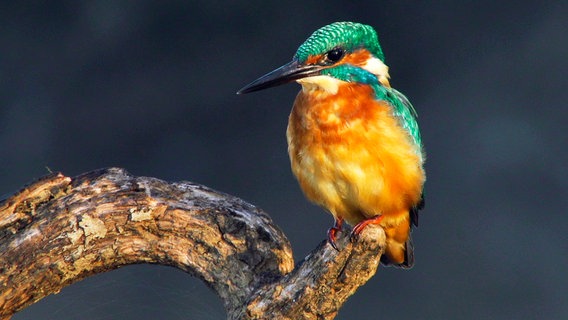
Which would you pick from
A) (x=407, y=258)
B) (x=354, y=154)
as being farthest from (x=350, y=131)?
(x=407, y=258)

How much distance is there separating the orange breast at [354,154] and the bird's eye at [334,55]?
8cm

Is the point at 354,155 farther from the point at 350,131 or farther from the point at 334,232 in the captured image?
the point at 334,232

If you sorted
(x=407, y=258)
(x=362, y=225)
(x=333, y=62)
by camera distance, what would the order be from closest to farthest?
(x=362, y=225) → (x=333, y=62) → (x=407, y=258)

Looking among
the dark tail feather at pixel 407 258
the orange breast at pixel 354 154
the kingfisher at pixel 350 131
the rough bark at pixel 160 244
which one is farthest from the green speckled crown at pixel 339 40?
the dark tail feather at pixel 407 258

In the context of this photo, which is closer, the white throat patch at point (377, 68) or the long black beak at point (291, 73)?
the long black beak at point (291, 73)

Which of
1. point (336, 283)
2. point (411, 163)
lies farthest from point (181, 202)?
point (411, 163)

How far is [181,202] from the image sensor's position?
191 cm

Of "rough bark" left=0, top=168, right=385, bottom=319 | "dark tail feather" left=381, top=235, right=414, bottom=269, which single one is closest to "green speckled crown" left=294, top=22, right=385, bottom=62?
"rough bark" left=0, top=168, right=385, bottom=319

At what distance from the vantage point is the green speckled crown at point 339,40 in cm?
190

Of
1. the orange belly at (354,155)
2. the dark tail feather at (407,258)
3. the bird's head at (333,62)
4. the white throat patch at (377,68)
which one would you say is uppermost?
the bird's head at (333,62)

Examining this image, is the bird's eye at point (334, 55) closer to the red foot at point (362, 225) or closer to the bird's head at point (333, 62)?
the bird's head at point (333, 62)

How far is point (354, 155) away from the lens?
75.4 inches

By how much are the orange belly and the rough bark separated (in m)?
0.17

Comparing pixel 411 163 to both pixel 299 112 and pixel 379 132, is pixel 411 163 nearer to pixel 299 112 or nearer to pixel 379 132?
pixel 379 132
